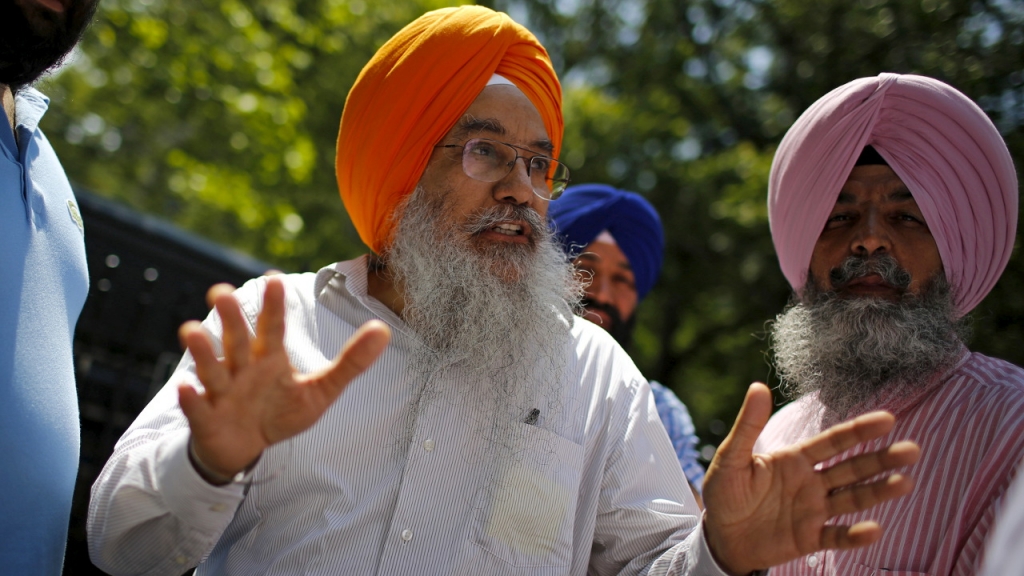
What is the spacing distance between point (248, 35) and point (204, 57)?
545mm

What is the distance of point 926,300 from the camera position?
7.93 feet

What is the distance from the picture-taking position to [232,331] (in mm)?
1591

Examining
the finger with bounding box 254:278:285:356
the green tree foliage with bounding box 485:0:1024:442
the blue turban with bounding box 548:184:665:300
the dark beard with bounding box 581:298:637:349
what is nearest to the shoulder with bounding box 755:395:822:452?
the dark beard with bounding box 581:298:637:349

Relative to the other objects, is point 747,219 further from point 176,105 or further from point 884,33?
point 176,105

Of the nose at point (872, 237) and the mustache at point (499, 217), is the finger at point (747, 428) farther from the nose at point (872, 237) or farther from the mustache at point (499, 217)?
the mustache at point (499, 217)

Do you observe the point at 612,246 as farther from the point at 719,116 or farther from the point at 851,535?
the point at 719,116

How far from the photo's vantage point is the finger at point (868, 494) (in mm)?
1646

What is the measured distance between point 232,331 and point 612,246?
2.73 m

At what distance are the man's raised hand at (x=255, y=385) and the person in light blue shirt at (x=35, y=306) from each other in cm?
61

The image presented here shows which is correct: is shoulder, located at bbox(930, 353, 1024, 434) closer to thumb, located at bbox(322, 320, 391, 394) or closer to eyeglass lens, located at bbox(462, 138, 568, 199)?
eyeglass lens, located at bbox(462, 138, 568, 199)

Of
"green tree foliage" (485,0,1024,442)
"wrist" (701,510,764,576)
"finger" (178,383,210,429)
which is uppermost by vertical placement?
"green tree foliage" (485,0,1024,442)

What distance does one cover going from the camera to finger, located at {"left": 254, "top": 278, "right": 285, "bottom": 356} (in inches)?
62.1

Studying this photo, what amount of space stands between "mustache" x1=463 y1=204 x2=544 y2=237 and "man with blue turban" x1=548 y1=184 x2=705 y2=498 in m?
1.24

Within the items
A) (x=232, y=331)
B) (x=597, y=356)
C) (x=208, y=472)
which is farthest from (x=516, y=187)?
(x=208, y=472)
